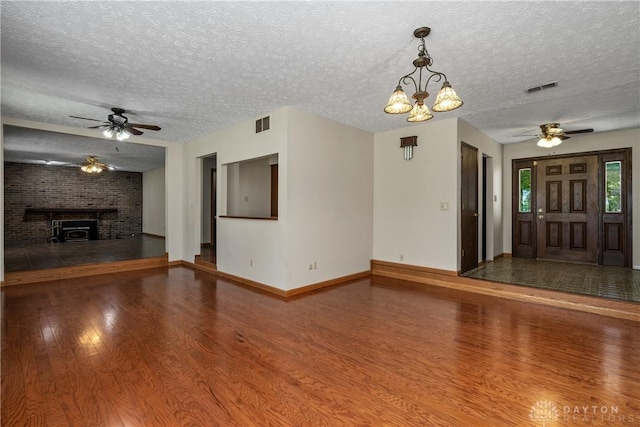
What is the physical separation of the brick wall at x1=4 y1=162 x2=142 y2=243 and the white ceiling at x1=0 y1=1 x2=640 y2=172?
646cm

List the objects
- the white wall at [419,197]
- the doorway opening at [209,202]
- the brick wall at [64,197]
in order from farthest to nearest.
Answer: the brick wall at [64,197] → the doorway opening at [209,202] → the white wall at [419,197]

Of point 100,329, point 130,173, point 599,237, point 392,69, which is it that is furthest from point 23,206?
point 599,237

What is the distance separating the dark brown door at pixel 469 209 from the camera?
191 inches

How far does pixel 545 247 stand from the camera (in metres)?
6.14

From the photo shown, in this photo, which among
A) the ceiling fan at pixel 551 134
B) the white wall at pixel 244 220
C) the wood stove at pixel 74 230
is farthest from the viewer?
the wood stove at pixel 74 230

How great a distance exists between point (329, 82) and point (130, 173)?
1052cm

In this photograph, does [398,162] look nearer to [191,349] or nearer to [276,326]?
[276,326]

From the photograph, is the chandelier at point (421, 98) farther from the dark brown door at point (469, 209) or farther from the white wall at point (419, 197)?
the dark brown door at point (469, 209)

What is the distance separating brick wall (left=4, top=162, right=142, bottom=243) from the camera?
9.16m

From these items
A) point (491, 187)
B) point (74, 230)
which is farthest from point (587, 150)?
point (74, 230)

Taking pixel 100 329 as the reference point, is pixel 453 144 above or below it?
above

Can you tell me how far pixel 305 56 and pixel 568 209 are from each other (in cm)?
604

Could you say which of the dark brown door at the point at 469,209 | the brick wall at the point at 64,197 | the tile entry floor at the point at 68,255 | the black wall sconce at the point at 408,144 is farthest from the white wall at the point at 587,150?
the brick wall at the point at 64,197

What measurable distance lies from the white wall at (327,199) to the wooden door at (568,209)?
143 inches
